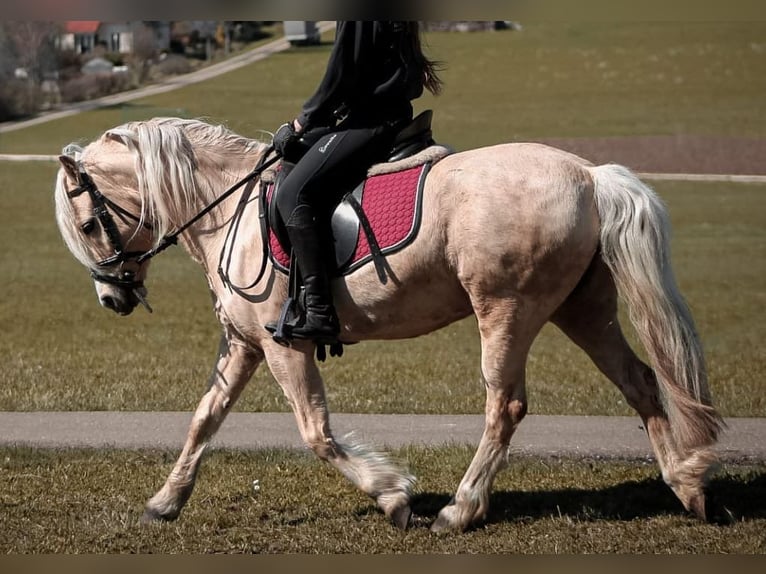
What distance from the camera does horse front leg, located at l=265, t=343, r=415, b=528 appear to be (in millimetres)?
6332

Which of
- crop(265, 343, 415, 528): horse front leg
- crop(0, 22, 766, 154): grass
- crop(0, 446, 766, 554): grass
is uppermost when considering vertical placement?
crop(265, 343, 415, 528): horse front leg

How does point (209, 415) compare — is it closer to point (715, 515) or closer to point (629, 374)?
point (629, 374)

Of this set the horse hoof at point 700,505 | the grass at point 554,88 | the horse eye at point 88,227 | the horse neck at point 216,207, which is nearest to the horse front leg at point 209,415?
the horse neck at point 216,207

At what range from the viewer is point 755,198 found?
95.8ft

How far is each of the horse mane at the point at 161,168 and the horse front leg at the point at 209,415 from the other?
87 cm

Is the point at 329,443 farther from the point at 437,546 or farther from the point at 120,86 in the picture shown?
the point at 120,86

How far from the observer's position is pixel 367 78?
6312mm

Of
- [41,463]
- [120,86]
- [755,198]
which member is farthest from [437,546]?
[120,86]

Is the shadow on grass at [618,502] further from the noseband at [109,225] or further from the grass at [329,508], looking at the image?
the noseband at [109,225]

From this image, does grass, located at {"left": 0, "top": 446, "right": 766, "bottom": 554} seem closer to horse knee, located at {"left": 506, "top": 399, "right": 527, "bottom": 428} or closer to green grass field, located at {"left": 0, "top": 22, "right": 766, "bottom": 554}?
green grass field, located at {"left": 0, "top": 22, "right": 766, "bottom": 554}

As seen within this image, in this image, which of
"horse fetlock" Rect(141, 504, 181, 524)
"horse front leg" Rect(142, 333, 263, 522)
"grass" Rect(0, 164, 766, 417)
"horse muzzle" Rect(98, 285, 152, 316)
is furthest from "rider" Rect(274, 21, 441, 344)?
"grass" Rect(0, 164, 766, 417)

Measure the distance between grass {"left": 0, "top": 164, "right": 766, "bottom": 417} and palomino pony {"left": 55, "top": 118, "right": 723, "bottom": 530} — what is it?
2.93 meters

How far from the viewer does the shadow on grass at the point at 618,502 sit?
6543 mm

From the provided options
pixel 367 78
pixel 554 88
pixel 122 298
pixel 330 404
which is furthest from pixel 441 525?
pixel 554 88
